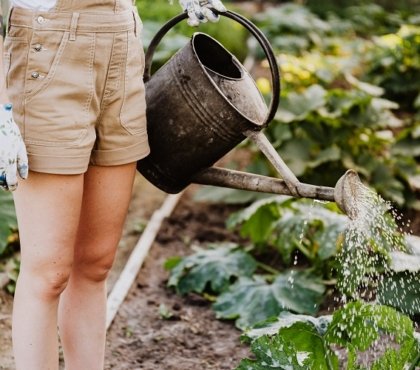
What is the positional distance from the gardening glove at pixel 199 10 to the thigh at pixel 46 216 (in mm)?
619

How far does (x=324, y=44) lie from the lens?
7539 millimetres

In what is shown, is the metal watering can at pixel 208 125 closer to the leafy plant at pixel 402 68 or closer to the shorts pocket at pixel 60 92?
the shorts pocket at pixel 60 92

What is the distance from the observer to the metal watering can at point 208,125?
2.14 metres

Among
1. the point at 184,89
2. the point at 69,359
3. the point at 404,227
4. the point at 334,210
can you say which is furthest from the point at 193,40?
the point at 404,227

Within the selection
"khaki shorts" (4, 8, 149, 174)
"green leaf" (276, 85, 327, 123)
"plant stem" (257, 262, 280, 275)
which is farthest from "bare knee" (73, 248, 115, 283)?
"green leaf" (276, 85, 327, 123)

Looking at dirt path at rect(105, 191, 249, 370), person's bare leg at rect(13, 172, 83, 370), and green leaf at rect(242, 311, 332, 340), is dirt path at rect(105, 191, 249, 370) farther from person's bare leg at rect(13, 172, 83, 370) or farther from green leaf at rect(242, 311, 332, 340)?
person's bare leg at rect(13, 172, 83, 370)

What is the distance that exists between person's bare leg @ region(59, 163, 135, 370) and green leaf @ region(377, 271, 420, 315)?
3.96ft

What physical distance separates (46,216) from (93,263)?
29cm

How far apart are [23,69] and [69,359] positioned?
82 centimetres

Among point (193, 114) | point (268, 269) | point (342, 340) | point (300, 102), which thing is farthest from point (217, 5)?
point (300, 102)

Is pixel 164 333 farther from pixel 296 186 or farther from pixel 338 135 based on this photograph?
pixel 338 135

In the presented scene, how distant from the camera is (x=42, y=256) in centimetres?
192

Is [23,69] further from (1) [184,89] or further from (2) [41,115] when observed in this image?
(1) [184,89]

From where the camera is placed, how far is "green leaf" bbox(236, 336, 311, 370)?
2.17m
